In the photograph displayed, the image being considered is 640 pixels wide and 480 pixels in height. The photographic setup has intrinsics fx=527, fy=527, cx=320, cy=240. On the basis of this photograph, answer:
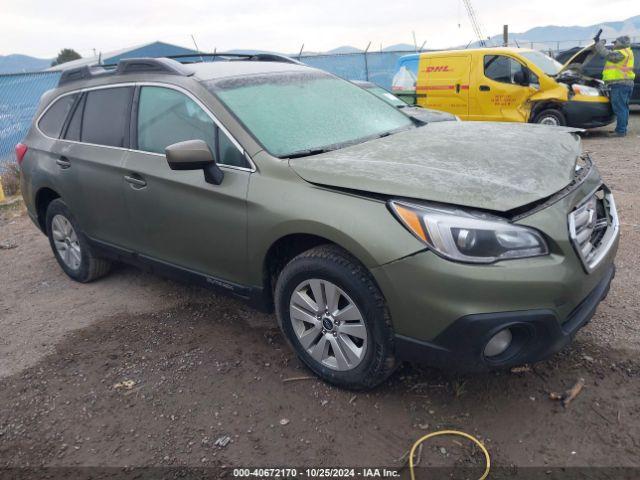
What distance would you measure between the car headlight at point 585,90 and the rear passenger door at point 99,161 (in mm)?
8748

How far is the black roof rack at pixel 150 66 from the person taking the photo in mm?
3496

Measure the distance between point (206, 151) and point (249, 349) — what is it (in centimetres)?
131

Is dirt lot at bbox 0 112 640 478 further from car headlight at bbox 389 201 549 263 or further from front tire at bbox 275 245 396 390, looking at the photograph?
car headlight at bbox 389 201 549 263

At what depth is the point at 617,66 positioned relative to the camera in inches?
383

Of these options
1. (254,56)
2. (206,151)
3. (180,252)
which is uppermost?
(254,56)

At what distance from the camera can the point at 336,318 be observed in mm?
2711

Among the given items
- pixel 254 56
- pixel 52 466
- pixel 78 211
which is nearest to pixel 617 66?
pixel 254 56

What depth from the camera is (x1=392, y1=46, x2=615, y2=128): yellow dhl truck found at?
9.79 m

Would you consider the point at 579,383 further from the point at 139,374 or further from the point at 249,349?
the point at 139,374

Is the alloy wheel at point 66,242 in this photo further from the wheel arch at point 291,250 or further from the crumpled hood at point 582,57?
the crumpled hood at point 582,57

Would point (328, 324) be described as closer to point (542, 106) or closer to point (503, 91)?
point (503, 91)

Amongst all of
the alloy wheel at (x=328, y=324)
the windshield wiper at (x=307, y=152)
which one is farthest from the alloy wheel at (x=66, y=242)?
the alloy wheel at (x=328, y=324)

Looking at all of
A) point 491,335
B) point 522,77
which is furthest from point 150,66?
point 522,77

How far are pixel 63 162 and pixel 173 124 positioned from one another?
4.49 ft
